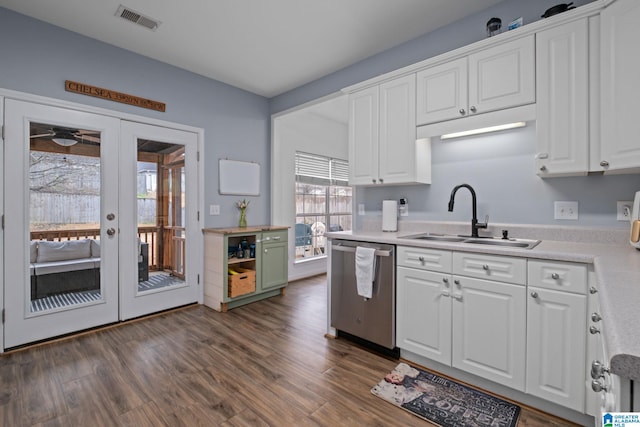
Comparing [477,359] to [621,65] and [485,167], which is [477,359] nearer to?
[485,167]

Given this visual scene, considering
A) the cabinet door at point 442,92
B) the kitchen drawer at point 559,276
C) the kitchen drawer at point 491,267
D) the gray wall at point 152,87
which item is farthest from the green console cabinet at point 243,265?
the kitchen drawer at point 559,276

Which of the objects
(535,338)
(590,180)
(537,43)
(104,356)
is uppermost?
(537,43)

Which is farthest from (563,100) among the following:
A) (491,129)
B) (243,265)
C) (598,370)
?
(243,265)

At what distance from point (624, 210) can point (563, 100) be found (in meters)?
0.78

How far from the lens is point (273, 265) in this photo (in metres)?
3.86

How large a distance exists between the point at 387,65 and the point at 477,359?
A: 270cm

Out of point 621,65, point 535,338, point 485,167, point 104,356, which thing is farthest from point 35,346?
point 621,65

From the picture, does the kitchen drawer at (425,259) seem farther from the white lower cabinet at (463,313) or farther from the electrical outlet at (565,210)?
the electrical outlet at (565,210)

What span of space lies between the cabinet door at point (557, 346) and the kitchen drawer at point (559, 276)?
3 cm

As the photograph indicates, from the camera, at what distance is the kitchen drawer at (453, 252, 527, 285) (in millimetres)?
1736

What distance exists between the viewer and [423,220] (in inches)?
111

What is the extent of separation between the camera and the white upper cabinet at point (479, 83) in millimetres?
2006

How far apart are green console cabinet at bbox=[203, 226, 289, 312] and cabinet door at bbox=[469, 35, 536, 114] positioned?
2607 millimetres

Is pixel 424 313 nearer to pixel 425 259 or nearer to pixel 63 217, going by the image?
pixel 425 259
